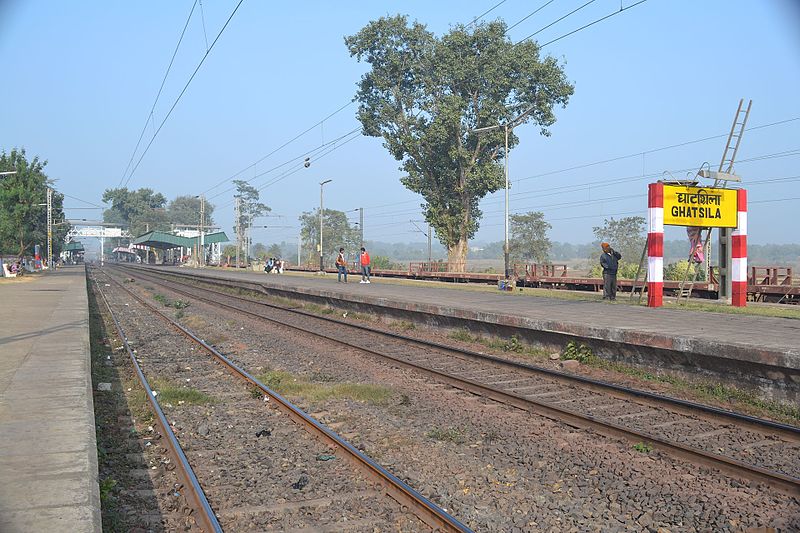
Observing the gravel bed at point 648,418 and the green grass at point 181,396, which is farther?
the green grass at point 181,396

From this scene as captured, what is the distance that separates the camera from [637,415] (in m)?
7.74

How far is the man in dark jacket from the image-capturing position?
17516 mm

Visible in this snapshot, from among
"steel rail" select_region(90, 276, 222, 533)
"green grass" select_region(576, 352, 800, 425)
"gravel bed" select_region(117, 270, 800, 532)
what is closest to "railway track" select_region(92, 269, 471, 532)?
"steel rail" select_region(90, 276, 222, 533)

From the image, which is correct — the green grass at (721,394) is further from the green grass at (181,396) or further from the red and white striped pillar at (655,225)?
the green grass at (181,396)

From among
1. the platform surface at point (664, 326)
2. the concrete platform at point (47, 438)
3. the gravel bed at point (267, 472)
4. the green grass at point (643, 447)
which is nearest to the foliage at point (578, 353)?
the platform surface at point (664, 326)

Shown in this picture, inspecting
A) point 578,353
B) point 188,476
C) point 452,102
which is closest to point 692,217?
point 578,353

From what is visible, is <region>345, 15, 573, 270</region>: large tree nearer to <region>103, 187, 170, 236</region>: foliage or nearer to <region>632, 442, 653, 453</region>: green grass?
<region>632, 442, 653, 453</region>: green grass

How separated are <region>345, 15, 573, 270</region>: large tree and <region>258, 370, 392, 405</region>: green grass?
36.2 meters

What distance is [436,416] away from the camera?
7.78m

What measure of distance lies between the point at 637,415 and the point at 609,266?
10325 mm

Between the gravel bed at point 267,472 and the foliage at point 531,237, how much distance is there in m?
77.4

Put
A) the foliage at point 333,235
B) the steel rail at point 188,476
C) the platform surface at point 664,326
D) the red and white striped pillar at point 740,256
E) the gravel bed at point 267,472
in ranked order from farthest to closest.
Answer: the foliage at point 333,235 < the red and white striped pillar at point 740,256 < the platform surface at point 664,326 < the gravel bed at point 267,472 < the steel rail at point 188,476

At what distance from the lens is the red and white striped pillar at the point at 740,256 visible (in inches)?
623

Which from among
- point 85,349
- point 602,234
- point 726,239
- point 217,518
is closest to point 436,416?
point 217,518
